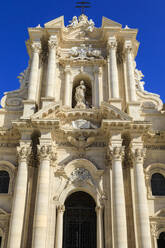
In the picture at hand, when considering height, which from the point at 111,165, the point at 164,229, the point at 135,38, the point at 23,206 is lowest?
the point at 164,229

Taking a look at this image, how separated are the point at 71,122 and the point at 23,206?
19.4 ft

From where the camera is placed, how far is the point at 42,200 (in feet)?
48.1

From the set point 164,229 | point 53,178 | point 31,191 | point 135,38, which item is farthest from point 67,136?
point 135,38

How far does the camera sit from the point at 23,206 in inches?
584

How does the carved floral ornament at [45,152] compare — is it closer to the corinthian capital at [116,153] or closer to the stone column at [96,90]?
the corinthian capital at [116,153]

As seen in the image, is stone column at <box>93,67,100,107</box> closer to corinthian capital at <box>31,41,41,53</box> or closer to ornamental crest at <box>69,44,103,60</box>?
ornamental crest at <box>69,44,103,60</box>

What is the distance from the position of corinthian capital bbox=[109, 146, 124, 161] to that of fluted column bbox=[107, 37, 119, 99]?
400 centimetres

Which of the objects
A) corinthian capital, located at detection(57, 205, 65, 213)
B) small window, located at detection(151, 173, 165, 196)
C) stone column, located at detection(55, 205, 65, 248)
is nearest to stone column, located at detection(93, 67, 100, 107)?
small window, located at detection(151, 173, 165, 196)

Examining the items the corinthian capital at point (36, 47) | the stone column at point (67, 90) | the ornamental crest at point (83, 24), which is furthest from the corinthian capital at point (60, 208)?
the ornamental crest at point (83, 24)

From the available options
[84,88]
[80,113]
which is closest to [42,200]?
[80,113]

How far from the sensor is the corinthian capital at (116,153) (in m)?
16.0

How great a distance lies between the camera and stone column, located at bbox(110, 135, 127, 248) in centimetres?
1389

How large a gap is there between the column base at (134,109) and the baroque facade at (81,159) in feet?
0.20

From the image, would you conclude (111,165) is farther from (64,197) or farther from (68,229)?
(68,229)
